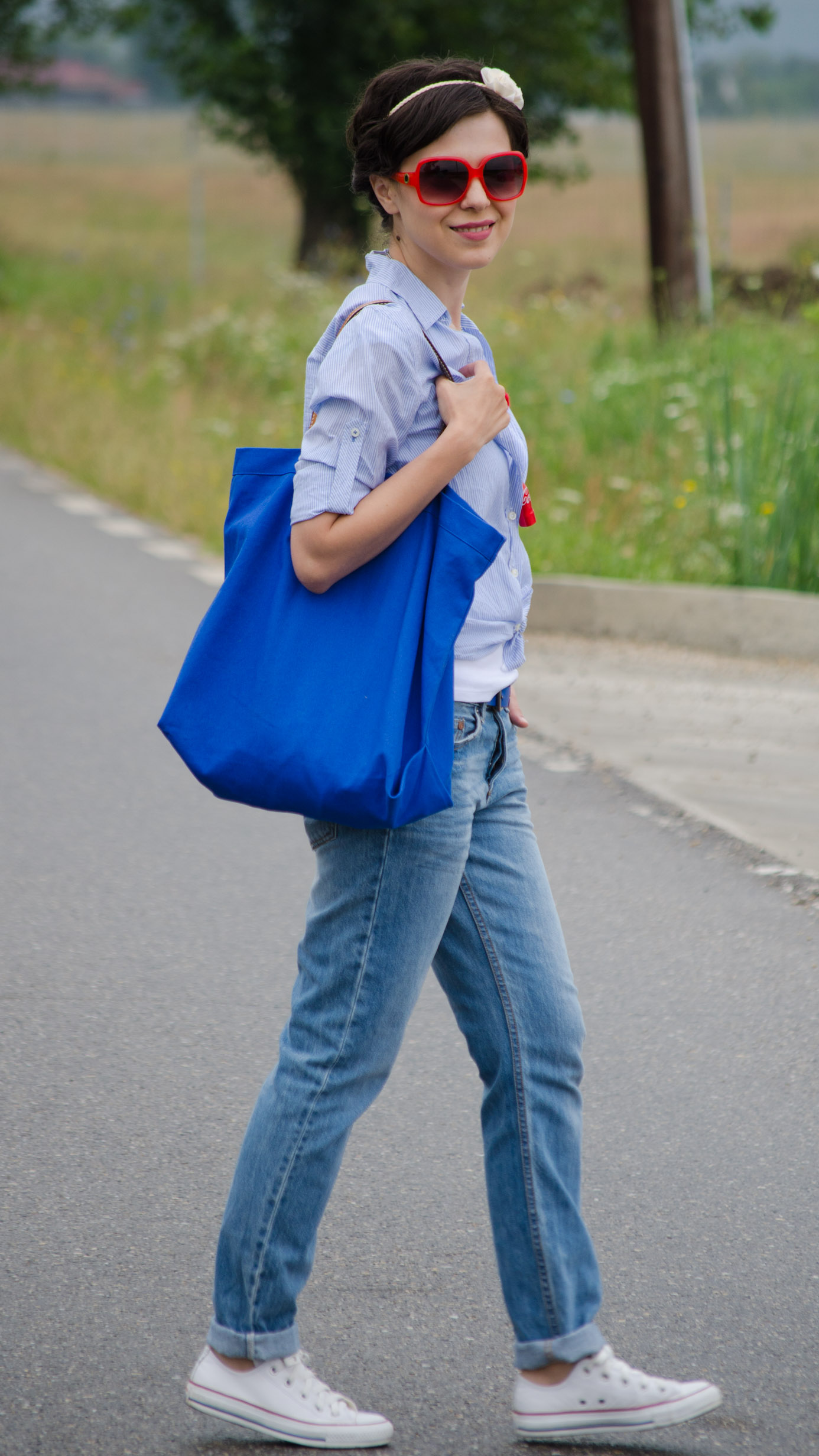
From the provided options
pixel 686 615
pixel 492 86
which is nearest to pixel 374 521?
pixel 492 86

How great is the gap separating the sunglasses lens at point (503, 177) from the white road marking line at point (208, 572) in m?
6.98

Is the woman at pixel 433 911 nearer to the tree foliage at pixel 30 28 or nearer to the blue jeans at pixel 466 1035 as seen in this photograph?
the blue jeans at pixel 466 1035

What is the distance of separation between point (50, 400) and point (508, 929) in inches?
553

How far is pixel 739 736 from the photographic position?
252 inches

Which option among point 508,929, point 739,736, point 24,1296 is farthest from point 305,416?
point 739,736

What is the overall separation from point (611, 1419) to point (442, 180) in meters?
1.67

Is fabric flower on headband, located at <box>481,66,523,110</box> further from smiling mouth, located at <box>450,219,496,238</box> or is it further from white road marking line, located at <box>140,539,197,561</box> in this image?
white road marking line, located at <box>140,539,197,561</box>

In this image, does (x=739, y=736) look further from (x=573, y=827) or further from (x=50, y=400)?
(x=50, y=400)

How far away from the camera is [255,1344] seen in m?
2.37

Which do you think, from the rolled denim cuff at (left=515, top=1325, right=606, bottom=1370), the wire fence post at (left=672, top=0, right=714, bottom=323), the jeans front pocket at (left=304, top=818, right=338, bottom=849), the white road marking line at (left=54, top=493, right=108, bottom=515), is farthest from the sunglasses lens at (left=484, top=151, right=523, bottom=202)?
the wire fence post at (left=672, top=0, right=714, bottom=323)

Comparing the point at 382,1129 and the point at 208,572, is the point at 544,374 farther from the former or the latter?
the point at 382,1129

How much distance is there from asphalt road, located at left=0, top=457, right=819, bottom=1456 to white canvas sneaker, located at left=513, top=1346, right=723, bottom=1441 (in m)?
0.09

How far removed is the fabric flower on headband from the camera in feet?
7.66

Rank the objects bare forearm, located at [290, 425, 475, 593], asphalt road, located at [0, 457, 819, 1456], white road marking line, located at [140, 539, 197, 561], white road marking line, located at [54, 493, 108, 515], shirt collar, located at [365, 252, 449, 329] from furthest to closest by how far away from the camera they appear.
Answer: white road marking line, located at [54, 493, 108, 515] → white road marking line, located at [140, 539, 197, 561] → asphalt road, located at [0, 457, 819, 1456] → shirt collar, located at [365, 252, 449, 329] → bare forearm, located at [290, 425, 475, 593]
